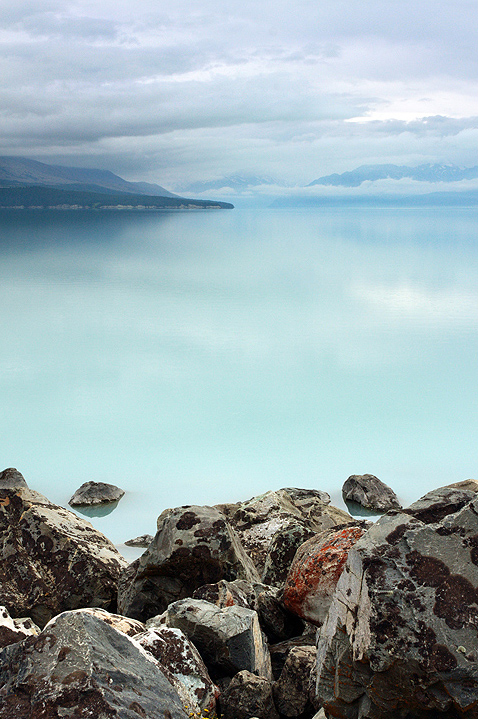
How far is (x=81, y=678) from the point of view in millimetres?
3789

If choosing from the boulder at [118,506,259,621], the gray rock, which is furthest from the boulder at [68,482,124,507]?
the boulder at [118,506,259,621]

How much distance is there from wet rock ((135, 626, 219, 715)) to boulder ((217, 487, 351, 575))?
3099 millimetres

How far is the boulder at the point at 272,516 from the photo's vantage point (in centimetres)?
949

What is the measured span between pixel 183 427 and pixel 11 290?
3523 cm

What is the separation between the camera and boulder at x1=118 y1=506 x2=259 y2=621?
717 centimetres

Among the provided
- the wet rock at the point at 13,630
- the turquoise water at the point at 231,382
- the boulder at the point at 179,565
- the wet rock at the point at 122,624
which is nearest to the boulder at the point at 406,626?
the wet rock at the point at 122,624

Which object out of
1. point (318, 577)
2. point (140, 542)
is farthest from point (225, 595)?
point (140, 542)

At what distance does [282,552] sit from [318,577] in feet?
5.90

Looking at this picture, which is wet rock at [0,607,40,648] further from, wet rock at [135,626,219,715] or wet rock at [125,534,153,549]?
Answer: wet rock at [125,534,153,549]

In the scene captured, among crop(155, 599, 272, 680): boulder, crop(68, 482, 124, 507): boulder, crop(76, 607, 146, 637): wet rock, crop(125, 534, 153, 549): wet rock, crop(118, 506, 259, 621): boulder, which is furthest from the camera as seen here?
crop(68, 482, 124, 507): boulder

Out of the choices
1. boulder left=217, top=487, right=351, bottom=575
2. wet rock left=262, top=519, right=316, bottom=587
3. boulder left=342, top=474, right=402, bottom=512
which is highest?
wet rock left=262, top=519, right=316, bottom=587

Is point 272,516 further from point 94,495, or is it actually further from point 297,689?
point 94,495

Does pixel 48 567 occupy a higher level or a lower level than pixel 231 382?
higher

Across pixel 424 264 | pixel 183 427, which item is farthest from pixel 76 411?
pixel 424 264
